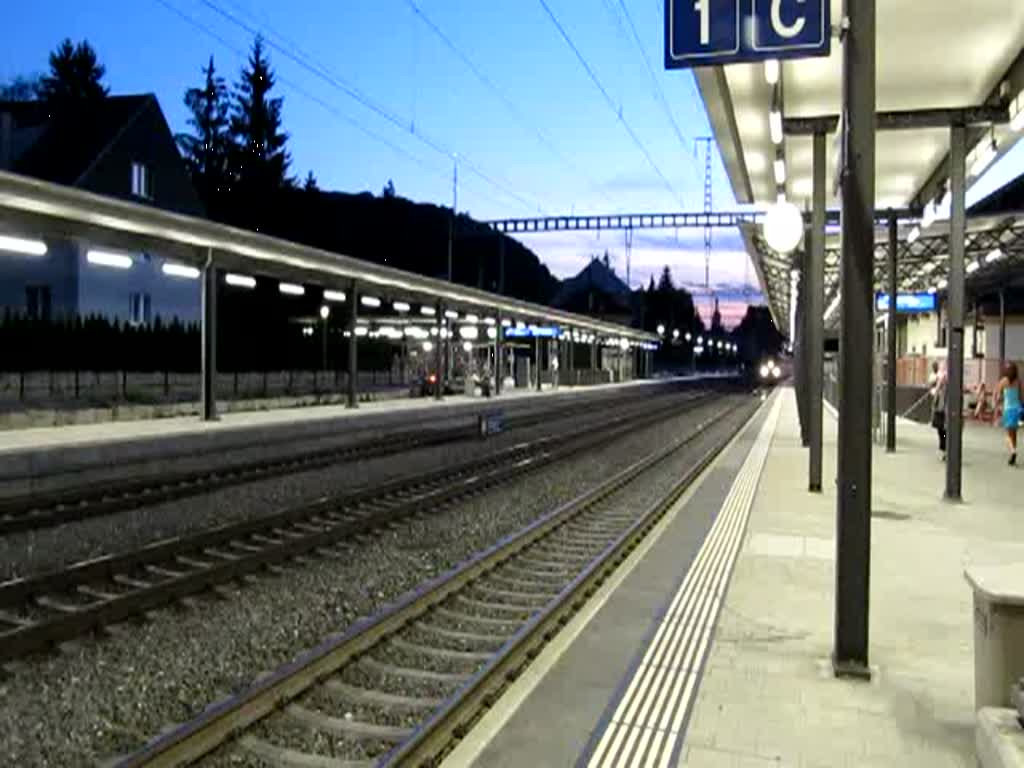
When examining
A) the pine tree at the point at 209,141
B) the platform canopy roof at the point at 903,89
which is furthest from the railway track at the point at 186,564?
the pine tree at the point at 209,141

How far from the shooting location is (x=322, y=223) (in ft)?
307

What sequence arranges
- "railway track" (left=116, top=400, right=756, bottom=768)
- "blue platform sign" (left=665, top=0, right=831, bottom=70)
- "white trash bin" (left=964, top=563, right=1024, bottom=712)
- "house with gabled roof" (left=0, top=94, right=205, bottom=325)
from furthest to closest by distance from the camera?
"house with gabled roof" (left=0, top=94, right=205, bottom=325), "blue platform sign" (left=665, top=0, right=831, bottom=70), "railway track" (left=116, top=400, right=756, bottom=768), "white trash bin" (left=964, top=563, right=1024, bottom=712)

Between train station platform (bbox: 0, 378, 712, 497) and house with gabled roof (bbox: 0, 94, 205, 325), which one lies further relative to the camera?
house with gabled roof (bbox: 0, 94, 205, 325)

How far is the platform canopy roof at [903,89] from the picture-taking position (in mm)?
9750

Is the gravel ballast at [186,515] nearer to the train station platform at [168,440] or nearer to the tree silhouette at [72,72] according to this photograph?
the train station platform at [168,440]

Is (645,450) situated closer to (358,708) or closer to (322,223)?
(358,708)

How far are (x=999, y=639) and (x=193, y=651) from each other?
15.0 ft

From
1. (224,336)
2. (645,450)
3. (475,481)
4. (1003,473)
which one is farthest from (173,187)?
(1003,473)

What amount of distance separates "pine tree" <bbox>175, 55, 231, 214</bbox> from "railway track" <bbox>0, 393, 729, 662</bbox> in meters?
69.1

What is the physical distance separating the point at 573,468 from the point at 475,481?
11.7 ft

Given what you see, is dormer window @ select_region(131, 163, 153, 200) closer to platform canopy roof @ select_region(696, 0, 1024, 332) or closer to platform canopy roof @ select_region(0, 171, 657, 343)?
platform canopy roof @ select_region(0, 171, 657, 343)

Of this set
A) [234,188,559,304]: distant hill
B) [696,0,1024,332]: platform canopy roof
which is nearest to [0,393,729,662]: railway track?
Result: [696,0,1024,332]: platform canopy roof

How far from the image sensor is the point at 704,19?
620cm

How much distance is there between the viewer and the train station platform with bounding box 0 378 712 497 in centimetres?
1472
